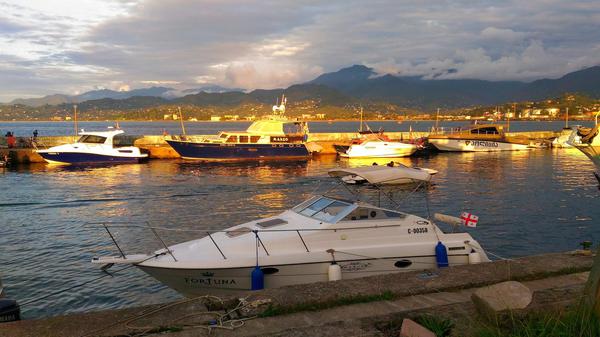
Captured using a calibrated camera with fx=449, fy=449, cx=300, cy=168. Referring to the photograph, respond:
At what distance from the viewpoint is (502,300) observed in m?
5.46

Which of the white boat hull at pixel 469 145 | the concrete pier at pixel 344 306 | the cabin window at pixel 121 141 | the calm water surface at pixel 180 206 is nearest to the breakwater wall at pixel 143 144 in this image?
the cabin window at pixel 121 141

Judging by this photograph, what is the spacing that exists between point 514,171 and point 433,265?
31.6 m

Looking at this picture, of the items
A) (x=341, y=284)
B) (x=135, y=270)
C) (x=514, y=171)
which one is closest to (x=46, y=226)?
(x=135, y=270)

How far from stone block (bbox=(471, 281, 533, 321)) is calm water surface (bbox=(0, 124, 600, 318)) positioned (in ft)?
28.7

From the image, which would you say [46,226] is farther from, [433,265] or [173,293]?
[433,265]

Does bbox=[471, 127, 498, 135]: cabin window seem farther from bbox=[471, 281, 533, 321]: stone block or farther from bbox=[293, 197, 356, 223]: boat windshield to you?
bbox=[471, 281, 533, 321]: stone block

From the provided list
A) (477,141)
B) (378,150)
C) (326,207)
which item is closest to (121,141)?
(378,150)

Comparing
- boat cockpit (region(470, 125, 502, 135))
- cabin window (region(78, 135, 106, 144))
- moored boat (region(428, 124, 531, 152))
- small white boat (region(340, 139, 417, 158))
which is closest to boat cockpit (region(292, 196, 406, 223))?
small white boat (region(340, 139, 417, 158))

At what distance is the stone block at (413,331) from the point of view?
5.30 metres

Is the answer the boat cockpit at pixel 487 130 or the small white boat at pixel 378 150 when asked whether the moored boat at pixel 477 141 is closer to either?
the boat cockpit at pixel 487 130

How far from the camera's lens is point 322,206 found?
39.1 feet

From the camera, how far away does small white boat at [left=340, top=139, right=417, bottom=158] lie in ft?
159

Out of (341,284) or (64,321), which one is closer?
(64,321)

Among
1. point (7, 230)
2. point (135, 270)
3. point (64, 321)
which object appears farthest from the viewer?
point (7, 230)
